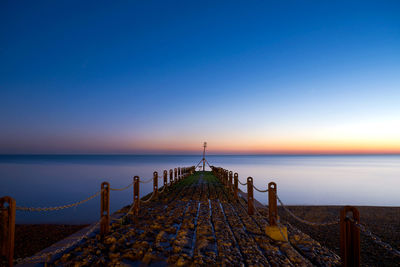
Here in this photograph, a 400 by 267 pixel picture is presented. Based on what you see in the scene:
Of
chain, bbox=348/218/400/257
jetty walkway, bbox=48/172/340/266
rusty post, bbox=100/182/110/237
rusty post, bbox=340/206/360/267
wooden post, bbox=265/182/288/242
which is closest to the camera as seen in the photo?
chain, bbox=348/218/400/257

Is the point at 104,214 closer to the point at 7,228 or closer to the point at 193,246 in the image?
the point at 193,246

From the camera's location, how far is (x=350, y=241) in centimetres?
307

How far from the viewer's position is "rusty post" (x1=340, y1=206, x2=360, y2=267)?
3.00 metres

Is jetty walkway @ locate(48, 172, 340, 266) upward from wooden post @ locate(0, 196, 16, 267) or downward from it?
downward

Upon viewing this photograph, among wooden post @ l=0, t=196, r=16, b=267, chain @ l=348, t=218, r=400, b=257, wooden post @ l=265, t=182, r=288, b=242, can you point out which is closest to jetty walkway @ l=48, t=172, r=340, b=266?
wooden post @ l=265, t=182, r=288, b=242

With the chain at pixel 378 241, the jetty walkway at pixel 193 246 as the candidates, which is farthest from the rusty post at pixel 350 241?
the jetty walkway at pixel 193 246

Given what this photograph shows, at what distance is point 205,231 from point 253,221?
209cm

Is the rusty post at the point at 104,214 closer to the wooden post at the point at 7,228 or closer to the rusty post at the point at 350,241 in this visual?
the wooden post at the point at 7,228

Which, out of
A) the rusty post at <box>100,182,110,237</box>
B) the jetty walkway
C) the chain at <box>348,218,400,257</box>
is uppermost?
the chain at <box>348,218,400,257</box>

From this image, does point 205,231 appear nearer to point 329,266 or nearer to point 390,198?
point 329,266

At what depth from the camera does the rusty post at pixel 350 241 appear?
9.85 ft

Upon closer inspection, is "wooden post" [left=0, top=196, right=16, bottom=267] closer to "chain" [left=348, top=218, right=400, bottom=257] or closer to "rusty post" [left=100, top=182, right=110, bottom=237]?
"rusty post" [left=100, top=182, right=110, bottom=237]

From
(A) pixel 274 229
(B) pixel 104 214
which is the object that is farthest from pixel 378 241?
(B) pixel 104 214

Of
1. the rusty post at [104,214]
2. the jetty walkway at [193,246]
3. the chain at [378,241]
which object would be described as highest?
the chain at [378,241]
